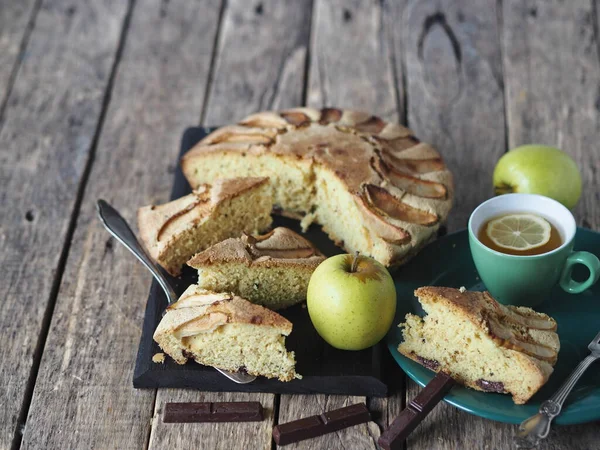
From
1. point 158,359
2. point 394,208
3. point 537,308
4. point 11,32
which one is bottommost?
point 537,308

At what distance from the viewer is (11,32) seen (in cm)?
465

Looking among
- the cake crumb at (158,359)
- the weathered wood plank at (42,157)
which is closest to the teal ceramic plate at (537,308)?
the cake crumb at (158,359)

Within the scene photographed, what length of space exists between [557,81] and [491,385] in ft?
7.57

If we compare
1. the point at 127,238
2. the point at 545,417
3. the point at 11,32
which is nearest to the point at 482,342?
the point at 545,417

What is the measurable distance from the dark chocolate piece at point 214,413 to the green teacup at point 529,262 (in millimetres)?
964

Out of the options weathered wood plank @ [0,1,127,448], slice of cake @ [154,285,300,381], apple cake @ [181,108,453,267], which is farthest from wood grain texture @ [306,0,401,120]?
slice of cake @ [154,285,300,381]

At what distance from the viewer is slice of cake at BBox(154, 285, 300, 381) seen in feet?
8.53

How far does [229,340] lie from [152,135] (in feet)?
5.62

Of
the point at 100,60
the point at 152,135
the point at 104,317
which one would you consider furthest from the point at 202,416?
the point at 100,60

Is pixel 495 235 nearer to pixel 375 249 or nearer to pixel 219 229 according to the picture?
pixel 375 249

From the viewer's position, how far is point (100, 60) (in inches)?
177

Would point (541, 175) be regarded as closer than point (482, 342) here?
No

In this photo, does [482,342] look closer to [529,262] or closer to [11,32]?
[529,262]

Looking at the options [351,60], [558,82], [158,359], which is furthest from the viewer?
[351,60]
